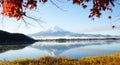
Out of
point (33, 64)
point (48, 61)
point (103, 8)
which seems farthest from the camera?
point (48, 61)

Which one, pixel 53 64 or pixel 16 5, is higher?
pixel 16 5

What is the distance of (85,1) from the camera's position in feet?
54.5

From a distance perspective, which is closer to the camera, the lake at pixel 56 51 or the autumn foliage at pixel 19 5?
the autumn foliage at pixel 19 5

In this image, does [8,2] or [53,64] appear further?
[53,64]

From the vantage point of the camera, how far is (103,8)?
16.7 metres

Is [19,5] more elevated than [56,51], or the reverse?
[19,5]

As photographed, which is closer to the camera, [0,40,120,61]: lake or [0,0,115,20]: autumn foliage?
[0,0,115,20]: autumn foliage

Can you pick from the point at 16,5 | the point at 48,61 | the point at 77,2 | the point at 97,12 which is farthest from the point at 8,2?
the point at 48,61

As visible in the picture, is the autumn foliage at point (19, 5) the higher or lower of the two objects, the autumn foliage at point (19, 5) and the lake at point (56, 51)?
the higher

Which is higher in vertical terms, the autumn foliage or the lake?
the autumn foliage

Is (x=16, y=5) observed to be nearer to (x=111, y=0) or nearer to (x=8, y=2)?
(x=8, y=2)

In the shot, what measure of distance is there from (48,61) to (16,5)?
15.4 meters

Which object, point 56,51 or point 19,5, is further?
point 56,51

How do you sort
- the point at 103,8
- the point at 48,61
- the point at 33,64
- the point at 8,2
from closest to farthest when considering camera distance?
the point at 8,2 < the point at 103,8 < the point at 33,64 < the point at 48,61
